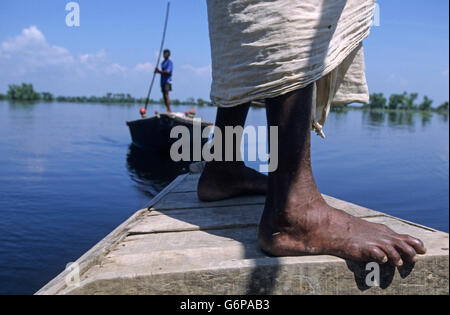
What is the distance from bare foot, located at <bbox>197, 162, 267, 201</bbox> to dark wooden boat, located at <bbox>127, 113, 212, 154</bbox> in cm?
740

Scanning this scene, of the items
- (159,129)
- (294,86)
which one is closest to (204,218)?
(294,86)

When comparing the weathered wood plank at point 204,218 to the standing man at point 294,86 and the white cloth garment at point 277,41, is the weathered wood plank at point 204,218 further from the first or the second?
the white cloth garment at point 277,41

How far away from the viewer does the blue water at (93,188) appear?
12.1 feet

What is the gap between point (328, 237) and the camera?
127 cm

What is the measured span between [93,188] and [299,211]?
5.73m

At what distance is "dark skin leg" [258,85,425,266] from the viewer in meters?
1.27

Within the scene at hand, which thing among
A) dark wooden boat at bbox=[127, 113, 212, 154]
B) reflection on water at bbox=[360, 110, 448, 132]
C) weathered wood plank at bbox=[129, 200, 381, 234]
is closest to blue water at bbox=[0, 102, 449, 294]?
dark wooden boat at bbox=[127, 113, 212, 154]

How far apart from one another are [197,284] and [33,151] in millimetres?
10467

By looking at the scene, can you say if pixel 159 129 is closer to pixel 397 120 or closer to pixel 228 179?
pixel 228 179

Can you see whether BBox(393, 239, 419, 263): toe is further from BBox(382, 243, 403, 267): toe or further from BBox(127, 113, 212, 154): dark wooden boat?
BBox(127, 113, 212, 154): dark wooden boat

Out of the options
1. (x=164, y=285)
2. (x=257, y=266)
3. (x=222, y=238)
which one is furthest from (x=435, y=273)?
(x=164, y=285)

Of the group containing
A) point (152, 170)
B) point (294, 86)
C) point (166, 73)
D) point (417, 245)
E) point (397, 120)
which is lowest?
point (152, 170)
